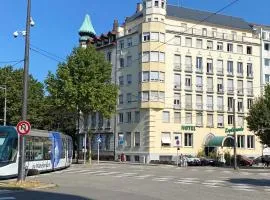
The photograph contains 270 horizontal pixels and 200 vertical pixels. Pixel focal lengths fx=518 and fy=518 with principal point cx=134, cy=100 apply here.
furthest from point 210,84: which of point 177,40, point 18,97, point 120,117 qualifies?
point 18,97

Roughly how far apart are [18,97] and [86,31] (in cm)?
2895

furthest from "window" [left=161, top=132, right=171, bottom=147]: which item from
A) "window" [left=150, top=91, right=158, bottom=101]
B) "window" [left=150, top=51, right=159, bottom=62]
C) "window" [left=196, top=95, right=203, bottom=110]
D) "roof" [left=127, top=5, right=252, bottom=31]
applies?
"roof" [left=127, top=5, right=252, bottom=31]

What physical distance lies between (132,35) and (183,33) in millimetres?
7524

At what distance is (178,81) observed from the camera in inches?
2950

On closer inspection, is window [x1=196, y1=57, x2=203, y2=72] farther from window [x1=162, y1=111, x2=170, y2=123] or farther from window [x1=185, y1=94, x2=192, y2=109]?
window [x1=162, y1=111, x2=170, y2=123]

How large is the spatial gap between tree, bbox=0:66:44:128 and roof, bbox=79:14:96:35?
2174 centimetres

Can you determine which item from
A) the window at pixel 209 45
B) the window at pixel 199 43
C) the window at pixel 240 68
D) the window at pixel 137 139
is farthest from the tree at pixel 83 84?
the window at pixel 240 68

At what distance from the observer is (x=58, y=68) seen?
5944 cm

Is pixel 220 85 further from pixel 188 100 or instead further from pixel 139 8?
pixel 139 8

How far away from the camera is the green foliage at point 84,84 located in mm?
58125

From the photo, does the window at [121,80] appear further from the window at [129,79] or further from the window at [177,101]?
the window at [177,101]

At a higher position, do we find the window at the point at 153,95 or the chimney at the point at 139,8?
the chimney at the point at 139,8

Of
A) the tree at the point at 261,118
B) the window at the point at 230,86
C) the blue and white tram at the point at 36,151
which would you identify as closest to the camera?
the blue and white tram at the point at 36,151

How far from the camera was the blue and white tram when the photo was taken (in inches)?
1121
